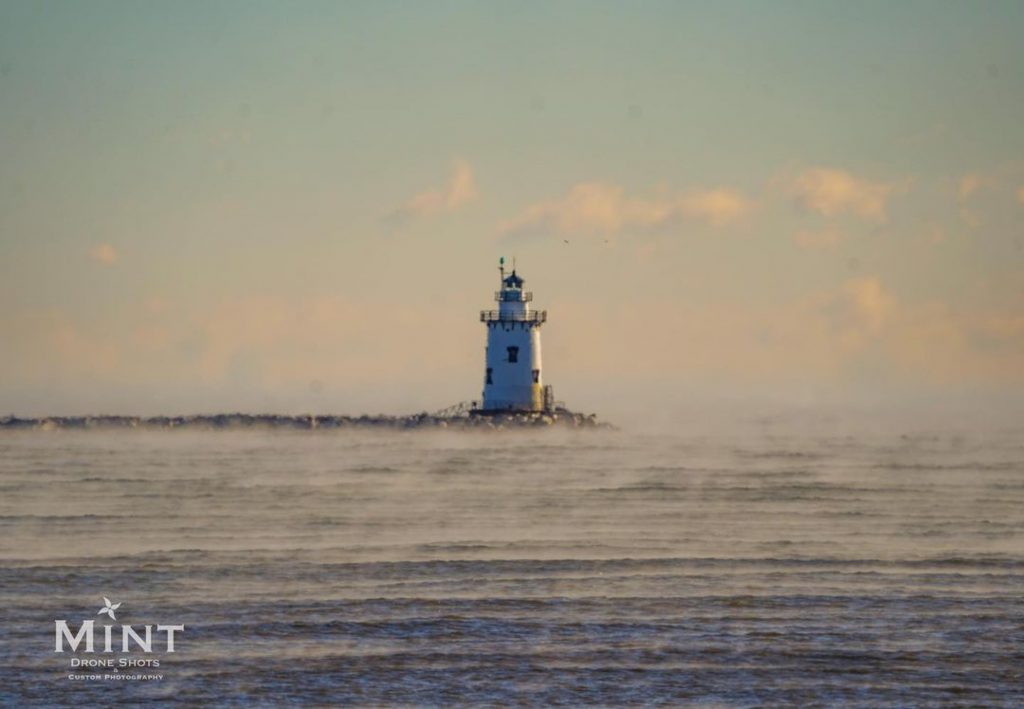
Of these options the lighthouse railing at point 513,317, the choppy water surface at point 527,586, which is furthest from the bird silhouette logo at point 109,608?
the lighthouse railing at point 513,317

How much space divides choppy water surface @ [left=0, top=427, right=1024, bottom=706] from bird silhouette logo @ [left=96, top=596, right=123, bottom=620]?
0.41 feet

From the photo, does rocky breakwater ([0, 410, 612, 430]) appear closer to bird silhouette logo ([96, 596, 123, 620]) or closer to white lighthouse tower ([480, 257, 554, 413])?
white lighthouse tower ([480, 257, 554, 413])

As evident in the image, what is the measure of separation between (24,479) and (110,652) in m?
32.2

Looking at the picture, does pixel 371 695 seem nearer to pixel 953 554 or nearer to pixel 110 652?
pixel 110 652

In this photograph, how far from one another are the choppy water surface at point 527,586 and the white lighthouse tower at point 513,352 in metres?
20.3

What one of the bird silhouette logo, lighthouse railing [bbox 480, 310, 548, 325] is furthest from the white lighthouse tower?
the bird silhouette logo

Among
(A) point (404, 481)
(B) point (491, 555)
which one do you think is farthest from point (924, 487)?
(B) point (491, 555)

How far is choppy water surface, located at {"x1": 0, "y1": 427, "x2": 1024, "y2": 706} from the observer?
19234 millimetres

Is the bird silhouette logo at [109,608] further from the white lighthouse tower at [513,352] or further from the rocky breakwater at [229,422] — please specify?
the rocky breakwater at [229,422]

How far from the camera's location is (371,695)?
18625 mm

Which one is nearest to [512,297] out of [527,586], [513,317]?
[513,317]

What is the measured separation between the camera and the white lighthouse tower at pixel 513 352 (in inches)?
2874

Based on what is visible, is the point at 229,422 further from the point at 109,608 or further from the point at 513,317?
the point at 109,608

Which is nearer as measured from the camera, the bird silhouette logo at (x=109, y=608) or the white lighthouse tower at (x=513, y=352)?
the bird silhouette logo at (x=109, y=608)
